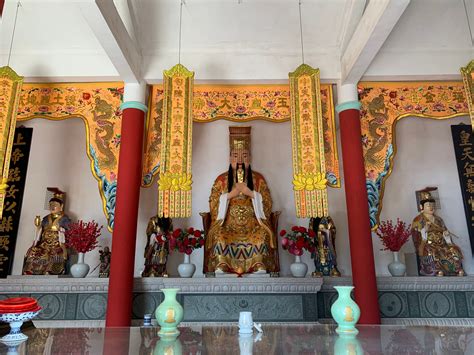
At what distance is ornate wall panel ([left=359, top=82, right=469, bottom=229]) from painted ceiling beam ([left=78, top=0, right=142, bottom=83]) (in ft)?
9.94

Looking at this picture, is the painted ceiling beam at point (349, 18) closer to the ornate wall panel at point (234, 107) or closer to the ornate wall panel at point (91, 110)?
the ornate wall panel at point (234, 107)

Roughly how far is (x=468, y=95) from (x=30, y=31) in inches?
216

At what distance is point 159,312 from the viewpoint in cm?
228

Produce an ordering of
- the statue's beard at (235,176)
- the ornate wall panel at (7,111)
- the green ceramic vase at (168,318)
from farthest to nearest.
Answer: the statue's beard at (235,176), the ornate wall panel at (7,111), the green ceramic vase at (168,318)

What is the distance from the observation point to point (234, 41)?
17.4 feet

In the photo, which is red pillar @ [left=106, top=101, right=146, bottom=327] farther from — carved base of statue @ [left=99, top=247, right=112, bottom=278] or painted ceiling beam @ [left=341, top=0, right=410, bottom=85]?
painted ceiling beam @ [left=341, top=0, right=410, bottom=85]

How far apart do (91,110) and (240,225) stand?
2569mm

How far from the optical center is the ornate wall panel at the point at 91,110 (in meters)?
5.11

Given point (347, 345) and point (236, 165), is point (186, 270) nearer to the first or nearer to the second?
point (236, 165)

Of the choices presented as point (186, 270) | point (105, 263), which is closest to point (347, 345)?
point (186, 270)

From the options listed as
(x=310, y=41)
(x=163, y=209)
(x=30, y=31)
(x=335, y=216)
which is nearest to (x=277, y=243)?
(x=335, y=216)

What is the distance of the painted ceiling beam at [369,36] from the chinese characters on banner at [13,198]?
4.83 m

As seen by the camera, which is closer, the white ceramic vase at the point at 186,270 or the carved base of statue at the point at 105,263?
the white ceramic vase at the point at 186,270

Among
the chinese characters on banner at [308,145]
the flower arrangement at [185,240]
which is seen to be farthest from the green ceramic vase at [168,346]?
the flower arrangement at [185,240]
